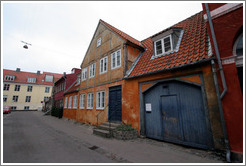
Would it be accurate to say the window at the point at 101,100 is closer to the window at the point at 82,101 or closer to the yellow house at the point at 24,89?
the window at the point at 82,101

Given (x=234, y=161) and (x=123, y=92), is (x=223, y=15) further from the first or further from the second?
(x=123, y=92)

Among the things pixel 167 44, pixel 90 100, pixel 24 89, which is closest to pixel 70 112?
pixel 90 100

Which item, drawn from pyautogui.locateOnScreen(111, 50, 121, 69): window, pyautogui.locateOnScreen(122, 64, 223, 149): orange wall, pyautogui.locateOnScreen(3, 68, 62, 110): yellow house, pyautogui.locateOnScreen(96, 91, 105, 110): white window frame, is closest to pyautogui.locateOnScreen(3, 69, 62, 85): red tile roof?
pyautogui.locateOnScreen(3, 68, 62, 110): yellow house

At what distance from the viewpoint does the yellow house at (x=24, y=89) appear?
34.7 m

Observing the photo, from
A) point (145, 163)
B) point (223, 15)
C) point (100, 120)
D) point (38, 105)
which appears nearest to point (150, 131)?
point (145, 163)

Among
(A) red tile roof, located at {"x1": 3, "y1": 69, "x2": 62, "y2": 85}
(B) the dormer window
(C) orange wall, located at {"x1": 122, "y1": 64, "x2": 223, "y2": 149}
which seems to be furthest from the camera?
(A) red tile roof, located at {"x1": 3, "y1": 69, "x2": 62, "y2": 85}

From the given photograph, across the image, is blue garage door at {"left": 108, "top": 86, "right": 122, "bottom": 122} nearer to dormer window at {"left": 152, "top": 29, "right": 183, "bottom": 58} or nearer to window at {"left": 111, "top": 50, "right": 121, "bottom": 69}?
window at {"left": 111, "top": 50, "right": 121, "bottom": 69}

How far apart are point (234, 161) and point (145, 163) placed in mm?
3000

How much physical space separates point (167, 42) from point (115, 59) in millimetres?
4357

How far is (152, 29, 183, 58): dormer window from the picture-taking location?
7.41 metres

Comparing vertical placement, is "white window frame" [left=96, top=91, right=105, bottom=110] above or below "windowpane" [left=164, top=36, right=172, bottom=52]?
below

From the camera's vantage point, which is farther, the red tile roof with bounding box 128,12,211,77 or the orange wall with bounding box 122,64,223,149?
the red tile roof with bounding box 128,12,211,77

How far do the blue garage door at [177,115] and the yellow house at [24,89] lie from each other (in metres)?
33.4

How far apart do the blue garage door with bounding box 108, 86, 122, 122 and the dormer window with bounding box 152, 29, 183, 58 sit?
13.0 feet
